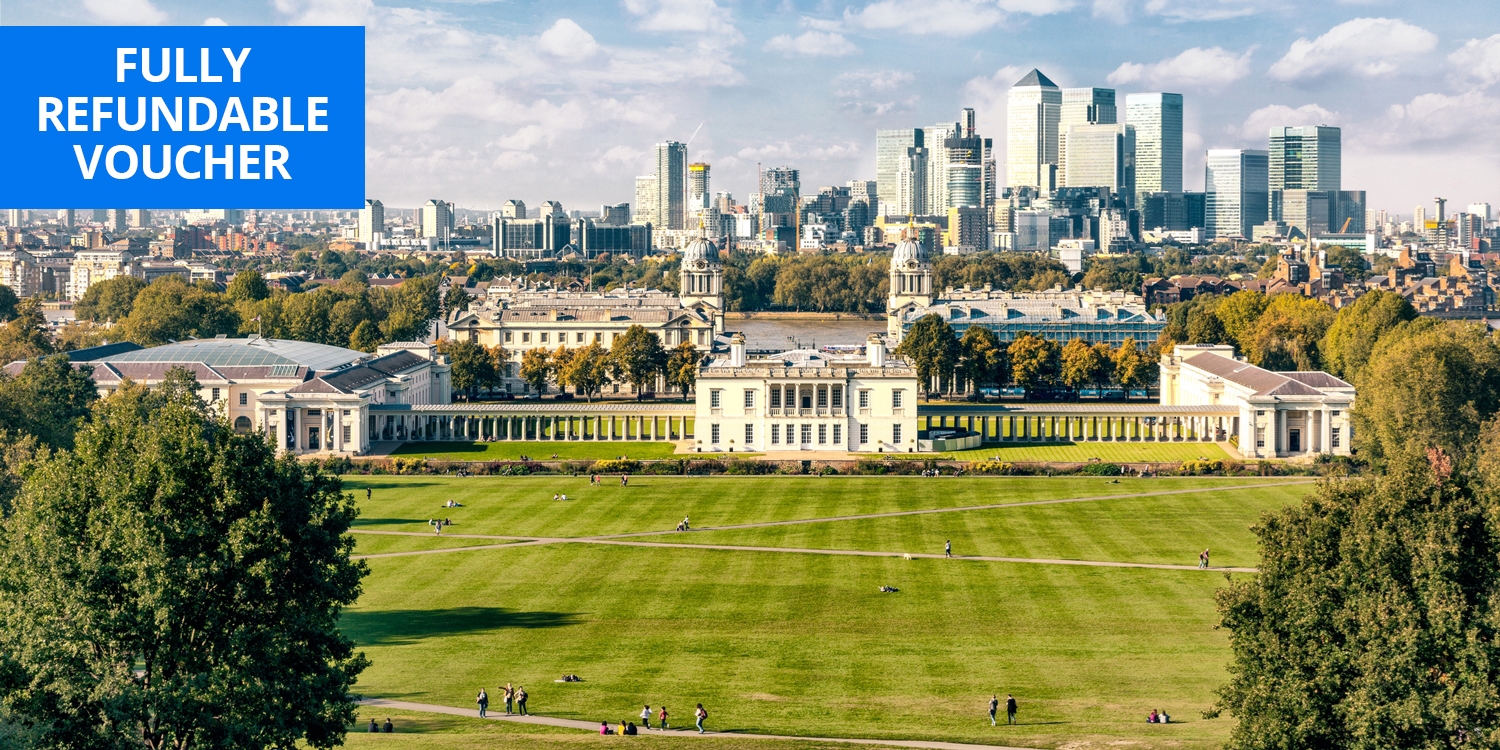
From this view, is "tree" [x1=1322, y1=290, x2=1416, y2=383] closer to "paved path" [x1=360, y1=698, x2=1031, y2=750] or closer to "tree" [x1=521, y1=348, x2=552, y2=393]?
"tree" [x1=521, y1=348, x2=552, y2=393]

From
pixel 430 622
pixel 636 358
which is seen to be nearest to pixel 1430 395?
pixel 636 358

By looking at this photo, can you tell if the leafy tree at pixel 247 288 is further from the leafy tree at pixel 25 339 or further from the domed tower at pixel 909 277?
the domed tower at pixel 909 277

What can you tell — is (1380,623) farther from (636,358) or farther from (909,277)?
(909,277)

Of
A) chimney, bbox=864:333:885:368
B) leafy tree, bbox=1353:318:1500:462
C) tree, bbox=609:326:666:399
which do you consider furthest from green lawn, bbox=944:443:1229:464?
tree, bbox=609:326:666:399

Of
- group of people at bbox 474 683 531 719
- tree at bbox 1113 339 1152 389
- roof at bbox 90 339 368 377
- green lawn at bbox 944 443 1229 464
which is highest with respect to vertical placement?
roof at bbox 90 339 368 377

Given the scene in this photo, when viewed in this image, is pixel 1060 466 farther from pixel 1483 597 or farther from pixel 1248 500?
pixel 1483 597
